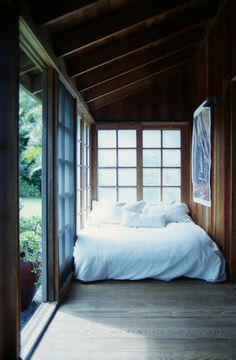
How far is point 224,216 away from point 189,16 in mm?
2398

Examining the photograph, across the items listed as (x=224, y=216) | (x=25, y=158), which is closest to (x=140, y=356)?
(x=224, y=216)

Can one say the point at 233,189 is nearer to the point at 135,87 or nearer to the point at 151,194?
the point at 151,194

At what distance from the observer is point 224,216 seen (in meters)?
3.27

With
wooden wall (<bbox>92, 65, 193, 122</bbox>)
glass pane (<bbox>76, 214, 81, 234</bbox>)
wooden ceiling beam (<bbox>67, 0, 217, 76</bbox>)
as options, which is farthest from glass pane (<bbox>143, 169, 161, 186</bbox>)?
wooden ceiling beam (<bbox>67, 0, 217, 76</bbox>)

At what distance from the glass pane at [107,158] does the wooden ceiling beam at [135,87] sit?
79cm

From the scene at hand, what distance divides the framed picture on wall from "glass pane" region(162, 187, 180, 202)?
0.55m

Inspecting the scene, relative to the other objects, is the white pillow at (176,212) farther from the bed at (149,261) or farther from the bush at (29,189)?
the bush at (29,189)

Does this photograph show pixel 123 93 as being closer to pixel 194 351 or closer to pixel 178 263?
pixel 178 263

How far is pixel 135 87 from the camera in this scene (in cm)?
460

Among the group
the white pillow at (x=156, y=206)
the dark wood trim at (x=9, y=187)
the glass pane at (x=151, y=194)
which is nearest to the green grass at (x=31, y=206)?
the dark wood trim at (x=9, y=187)

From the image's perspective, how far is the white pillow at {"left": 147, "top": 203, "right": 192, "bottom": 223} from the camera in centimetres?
429

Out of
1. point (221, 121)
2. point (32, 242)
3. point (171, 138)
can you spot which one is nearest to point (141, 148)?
point (171, 138)

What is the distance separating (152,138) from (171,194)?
1.06 m

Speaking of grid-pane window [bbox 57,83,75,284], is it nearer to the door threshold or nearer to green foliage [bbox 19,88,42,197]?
green foliage [bbox 19,88,42,197]
